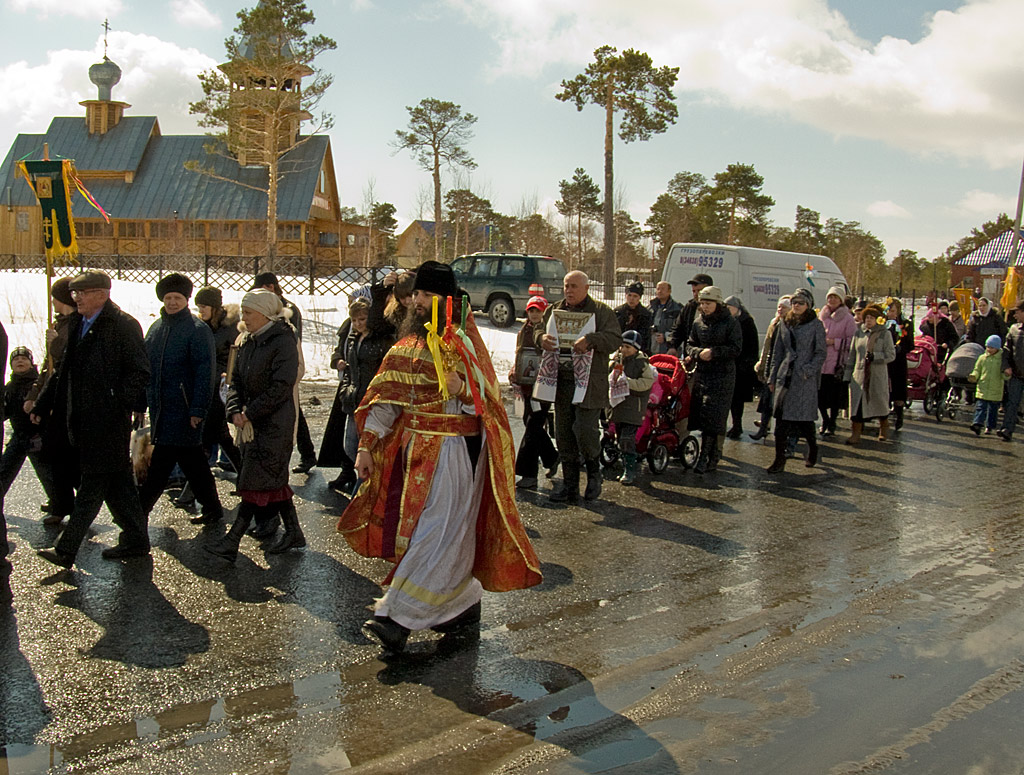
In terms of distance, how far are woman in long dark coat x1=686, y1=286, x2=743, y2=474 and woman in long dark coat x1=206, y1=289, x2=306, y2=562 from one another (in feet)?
15.3

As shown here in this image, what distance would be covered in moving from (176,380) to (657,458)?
4.87 m

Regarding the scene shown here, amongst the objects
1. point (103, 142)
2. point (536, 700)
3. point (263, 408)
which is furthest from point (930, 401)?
point (103, 142)

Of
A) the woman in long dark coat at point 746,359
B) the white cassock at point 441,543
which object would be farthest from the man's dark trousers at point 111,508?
the woman in long dark coat at point 746,359

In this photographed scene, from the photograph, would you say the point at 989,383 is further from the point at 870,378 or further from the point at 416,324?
the point at 416,324

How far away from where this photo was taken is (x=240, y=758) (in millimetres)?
3584

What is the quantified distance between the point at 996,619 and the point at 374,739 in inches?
146

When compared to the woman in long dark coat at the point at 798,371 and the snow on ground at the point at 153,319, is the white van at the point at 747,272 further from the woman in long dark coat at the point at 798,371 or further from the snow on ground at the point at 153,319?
the woman in long dark coat at the point at 798,371

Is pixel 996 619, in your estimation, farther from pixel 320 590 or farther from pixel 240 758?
pixel 240 758

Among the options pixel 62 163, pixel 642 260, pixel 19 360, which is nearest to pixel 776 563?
pixel 19 360

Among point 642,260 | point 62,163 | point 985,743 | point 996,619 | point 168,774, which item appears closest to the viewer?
point 168,774

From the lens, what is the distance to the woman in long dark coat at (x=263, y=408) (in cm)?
610

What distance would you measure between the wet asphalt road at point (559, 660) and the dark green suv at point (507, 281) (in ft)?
59.6

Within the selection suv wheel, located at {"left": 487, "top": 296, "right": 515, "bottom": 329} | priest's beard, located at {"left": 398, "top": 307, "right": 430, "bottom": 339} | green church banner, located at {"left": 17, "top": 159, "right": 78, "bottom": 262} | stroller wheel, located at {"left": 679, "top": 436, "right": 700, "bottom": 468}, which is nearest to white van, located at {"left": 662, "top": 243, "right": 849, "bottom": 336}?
suv wheel, located at {"left": 487, "top": 296, "right": 515, "bottom": 329}

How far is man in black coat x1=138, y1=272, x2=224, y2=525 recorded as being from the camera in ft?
21.0
